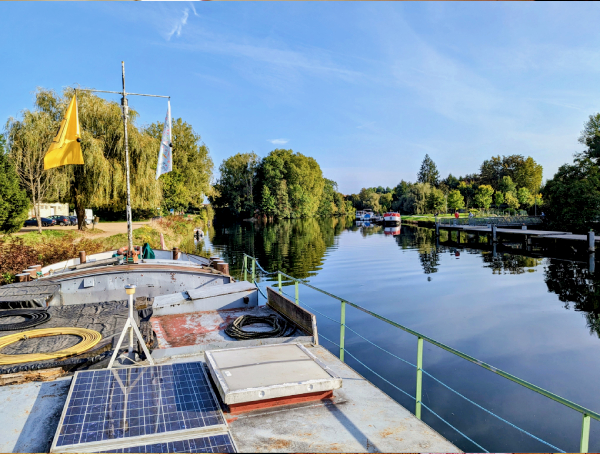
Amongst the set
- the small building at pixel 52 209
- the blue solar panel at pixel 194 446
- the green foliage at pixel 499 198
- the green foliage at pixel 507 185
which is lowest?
the blue solar panel at pixel 194 446

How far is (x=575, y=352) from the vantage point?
10156 millimetres

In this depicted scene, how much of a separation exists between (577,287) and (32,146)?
97.9 ft

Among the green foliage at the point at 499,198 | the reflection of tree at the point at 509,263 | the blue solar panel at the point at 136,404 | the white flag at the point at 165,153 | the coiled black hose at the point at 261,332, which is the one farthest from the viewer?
the green foliage at the point at 499,198

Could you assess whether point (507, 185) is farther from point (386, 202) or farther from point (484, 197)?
point (386, 202)

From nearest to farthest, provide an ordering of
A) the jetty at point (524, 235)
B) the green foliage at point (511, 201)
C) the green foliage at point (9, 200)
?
the green foliage at point (9, 200)
the jetty at point (524, 235)
the green foliage at point (511, 201)

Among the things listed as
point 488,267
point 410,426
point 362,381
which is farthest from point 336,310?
point 488,267

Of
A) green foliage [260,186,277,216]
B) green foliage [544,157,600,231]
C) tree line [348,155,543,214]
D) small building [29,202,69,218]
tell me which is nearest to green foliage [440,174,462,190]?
tree line [348,155,543,214]

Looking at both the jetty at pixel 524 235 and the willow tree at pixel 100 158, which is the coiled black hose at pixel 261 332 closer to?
the willow tree at pixel 100 158

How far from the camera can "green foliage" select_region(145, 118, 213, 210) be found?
45628 millimetres

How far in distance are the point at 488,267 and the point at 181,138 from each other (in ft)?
131

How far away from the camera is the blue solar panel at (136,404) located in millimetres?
3129

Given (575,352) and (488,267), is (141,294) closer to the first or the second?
(575,352)

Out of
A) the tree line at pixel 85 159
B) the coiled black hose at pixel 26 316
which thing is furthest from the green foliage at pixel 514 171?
the coiled black hose at pixel 26 316

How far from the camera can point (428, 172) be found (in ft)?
390
